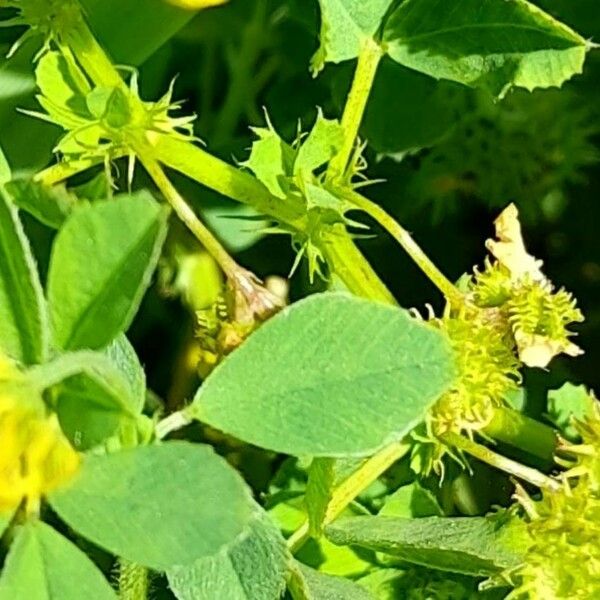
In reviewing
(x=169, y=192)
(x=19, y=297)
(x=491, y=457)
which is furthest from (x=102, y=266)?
(x=491, y=457)

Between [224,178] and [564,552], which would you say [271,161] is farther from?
[564,552]

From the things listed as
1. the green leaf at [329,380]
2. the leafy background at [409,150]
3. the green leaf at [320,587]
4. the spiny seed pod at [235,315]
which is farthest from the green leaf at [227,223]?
the green leaf at [329,380]

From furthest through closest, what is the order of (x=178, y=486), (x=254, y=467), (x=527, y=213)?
(x=527, y=213), (x=254, y=467), (x=178, y=486)

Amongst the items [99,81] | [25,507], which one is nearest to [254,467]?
[99,81]

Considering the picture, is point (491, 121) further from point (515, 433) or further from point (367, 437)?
point (367, 437)

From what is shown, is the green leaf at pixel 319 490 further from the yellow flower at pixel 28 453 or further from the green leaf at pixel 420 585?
the yellow flower at pixel 28 453
